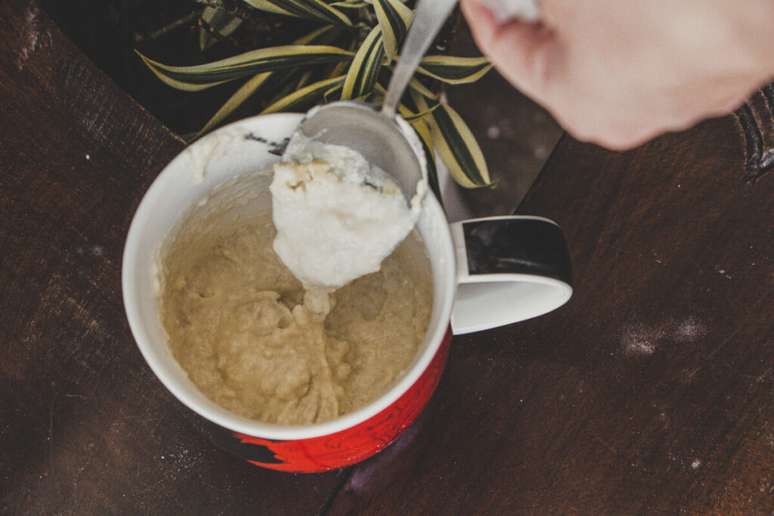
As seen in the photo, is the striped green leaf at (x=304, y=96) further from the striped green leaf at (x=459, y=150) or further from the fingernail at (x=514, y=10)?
the fingernail at (x=514, y=10)

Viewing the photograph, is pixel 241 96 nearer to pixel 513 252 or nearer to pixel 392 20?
pixel 392 20

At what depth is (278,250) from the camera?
2.06 feet

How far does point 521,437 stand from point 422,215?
223mm

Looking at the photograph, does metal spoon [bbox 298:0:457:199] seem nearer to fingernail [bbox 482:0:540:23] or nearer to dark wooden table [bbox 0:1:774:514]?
fingernail [bbox 482:0:540:23]

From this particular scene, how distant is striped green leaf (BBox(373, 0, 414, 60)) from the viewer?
2.21 ft

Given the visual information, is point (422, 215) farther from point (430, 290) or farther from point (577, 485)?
point (577, 485)

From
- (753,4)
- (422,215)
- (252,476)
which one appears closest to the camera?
(753,4)

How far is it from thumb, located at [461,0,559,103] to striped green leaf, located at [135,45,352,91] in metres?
0.27

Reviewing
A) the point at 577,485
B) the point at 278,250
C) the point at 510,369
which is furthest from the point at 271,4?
the point at 577,485

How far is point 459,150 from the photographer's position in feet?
2.45

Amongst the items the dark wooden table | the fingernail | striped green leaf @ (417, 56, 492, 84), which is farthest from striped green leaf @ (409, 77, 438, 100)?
the fingernail

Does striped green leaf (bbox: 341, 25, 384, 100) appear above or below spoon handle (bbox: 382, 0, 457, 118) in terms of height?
below

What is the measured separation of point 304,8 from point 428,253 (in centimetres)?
25

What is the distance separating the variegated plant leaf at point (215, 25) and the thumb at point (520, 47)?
35cm
